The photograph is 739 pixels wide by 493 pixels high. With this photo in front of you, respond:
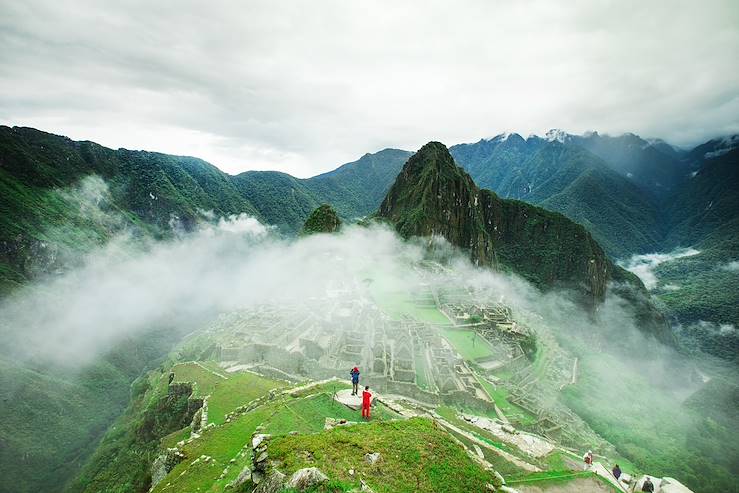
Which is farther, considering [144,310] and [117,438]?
[144,310]

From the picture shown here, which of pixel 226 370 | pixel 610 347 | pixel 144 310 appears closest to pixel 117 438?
pixel 226 370

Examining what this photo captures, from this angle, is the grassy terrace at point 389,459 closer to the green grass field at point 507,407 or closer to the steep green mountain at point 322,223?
the green grass field at point 507,407

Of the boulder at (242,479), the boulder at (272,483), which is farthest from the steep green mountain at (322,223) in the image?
the boulder at (272,483)

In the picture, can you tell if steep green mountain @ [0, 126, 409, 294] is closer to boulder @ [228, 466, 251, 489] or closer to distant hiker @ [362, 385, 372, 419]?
distant hiker @ [362, 385, 372, 419]

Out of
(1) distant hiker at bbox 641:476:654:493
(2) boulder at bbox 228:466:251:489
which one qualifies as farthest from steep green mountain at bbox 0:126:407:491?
(1) distant hiker at bbox 641:476:654:493

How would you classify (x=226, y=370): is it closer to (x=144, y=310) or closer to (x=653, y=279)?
(x=144, y=310)

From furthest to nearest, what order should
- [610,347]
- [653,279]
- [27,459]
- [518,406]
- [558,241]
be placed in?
[653,279], [558,241], [610,347], [27,459], [518,406]

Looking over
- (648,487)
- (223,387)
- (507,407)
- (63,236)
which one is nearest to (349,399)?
(223,387)

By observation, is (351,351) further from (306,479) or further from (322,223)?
(322,223)
